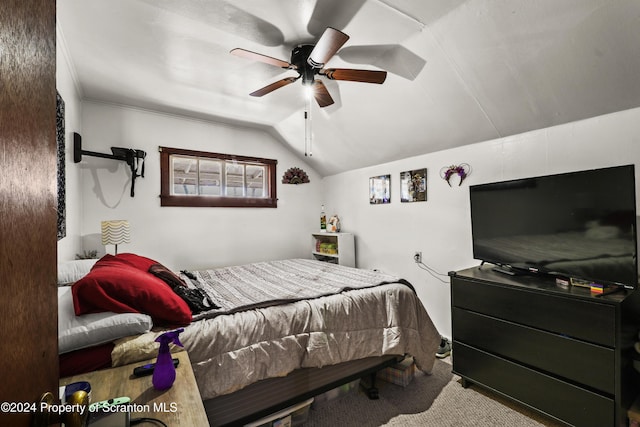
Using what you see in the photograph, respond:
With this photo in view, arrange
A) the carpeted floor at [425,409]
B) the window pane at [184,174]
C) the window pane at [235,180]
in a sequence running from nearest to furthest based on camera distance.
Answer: the carpeted floor at [425,409] < the window pane at [184,174] < the window pane at [235,180]

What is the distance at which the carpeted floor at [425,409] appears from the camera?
1.87m

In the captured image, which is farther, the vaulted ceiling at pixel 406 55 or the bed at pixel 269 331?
the vaulted ceiling at pixel 406 55

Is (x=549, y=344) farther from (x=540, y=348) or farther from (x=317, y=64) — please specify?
(x=317, y=64)

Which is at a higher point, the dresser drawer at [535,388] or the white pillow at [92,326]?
the white pillow at [92,326]

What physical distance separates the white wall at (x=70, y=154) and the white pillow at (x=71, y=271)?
0.18 m

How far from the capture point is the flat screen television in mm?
1608

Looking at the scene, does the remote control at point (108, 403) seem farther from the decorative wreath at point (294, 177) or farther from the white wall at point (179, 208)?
the decorative wreath at point (294, 177)

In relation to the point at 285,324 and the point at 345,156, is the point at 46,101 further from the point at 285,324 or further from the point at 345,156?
the point at 345,156

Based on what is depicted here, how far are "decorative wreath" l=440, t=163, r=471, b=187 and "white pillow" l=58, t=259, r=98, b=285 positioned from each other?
3246mm

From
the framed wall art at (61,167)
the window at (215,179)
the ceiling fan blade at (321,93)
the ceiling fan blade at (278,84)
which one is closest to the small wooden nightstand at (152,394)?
the framed wall art at (61,167)

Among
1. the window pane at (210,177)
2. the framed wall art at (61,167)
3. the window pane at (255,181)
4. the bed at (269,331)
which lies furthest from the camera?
the window pane at (255,181)

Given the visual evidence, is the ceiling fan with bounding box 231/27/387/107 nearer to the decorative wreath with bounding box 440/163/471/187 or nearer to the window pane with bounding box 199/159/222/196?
the decorative wreath with bounding box 440/163/471/187

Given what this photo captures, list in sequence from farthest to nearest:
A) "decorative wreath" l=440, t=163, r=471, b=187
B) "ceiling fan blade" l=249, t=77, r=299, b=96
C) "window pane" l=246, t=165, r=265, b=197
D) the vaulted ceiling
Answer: "window pane" l=246, t=165, r=265, b=197
"decorative wreath" l=440, t=163, r=471, b=187
"ceiling fan blade" l=249, t=77, r=299, b=96
the vaulted ceiling

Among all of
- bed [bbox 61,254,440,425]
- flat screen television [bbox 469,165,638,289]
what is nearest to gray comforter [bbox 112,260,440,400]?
bed [bbox 61,254,440,425]
